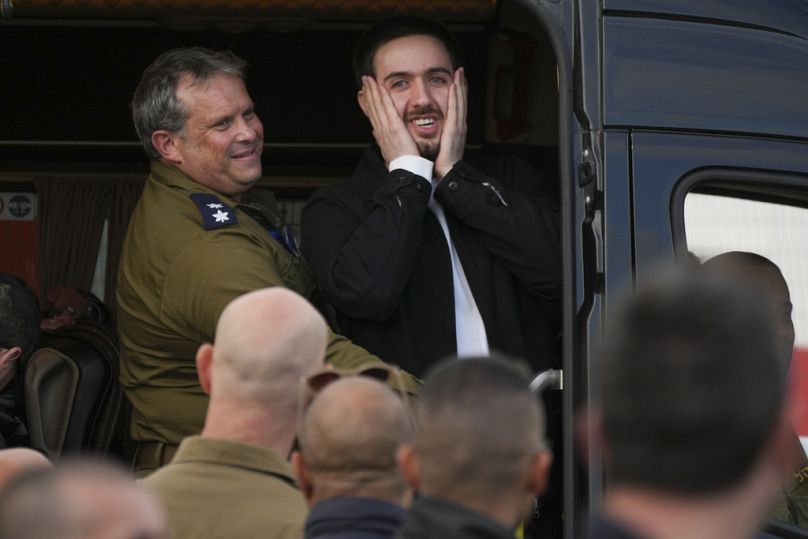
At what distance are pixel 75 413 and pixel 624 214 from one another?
2.12 metres

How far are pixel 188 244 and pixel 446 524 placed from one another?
6.90 ft

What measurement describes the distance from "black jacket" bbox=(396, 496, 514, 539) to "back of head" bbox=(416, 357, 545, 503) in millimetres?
22

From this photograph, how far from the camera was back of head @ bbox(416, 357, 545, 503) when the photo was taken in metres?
1.82

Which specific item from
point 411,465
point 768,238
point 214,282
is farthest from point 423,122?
point 411,465

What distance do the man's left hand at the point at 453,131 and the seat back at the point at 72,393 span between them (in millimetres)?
1601

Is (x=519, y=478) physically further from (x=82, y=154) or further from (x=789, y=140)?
(x=82, y=154)

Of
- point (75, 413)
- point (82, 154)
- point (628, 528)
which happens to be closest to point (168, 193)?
point (75, 413)

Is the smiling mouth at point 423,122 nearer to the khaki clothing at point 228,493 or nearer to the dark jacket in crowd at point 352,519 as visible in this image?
the khaki clothing at point 228,493

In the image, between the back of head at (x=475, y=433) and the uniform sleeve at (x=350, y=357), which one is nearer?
the back of head at (x=475, y=433)

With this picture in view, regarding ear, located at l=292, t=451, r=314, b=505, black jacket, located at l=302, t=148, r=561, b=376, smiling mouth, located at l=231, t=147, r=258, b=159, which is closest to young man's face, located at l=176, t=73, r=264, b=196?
smiling mouth, located at l=231, t=147, r=258, b=159

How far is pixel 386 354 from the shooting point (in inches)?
149

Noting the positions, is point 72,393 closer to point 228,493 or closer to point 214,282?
point 214,282

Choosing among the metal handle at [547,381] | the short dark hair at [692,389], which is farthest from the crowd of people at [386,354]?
the metal handle at [547,381]

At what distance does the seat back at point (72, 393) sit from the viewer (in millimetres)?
4691
